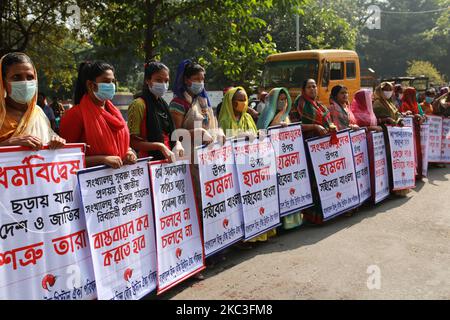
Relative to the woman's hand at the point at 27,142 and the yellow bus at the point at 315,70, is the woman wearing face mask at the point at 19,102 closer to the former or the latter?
the woman's hand at the point at 27,142

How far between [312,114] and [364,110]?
140 centimetres

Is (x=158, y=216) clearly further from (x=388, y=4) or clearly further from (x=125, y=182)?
(x=388, y=4)

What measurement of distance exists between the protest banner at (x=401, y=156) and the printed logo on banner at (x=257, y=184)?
2728 mm

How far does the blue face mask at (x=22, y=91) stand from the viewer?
10.2 feet

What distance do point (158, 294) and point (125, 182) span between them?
975 millimetres

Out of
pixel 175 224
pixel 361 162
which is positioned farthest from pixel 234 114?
pixel 361 162

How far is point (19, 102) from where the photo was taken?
10.4ft

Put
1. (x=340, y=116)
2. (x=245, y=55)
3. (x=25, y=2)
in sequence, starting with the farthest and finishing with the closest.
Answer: (x=25, y=2), (x=245, y=55), (x=340, y=116)

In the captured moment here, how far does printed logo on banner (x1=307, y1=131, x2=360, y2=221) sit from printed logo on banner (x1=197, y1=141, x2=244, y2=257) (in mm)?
1474

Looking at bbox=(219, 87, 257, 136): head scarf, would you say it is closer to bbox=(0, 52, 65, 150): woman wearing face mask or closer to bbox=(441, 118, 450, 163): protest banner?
bbox=(0, 52, 65, 150): woman wearing face mask

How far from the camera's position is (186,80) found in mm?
4652

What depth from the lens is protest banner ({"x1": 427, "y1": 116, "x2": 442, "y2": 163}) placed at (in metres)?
10.5

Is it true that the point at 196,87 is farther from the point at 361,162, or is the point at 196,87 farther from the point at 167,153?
the point at 361,162
